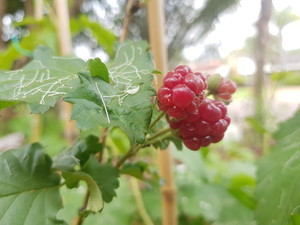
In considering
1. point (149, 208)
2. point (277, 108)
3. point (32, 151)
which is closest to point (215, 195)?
point (149, 208)

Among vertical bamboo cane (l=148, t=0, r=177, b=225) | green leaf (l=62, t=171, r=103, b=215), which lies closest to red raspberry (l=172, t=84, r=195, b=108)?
green leaf (l=62, t=171, r=103, b=215)

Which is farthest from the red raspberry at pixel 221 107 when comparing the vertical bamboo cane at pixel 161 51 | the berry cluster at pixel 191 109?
the vertical bamboo cane at pixel 161 51

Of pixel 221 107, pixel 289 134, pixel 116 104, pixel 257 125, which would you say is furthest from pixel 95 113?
pixel 257 125

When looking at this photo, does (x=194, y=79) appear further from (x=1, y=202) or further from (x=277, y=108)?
(x=277, y=108)

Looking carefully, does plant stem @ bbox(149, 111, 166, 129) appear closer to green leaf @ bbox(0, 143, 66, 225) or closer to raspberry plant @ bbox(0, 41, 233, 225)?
raspberry plant @ bbox(0, 41, 233, 225)

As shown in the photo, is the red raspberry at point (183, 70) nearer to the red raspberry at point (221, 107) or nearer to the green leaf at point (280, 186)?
→ the red raspberry at point (221, 107)
